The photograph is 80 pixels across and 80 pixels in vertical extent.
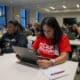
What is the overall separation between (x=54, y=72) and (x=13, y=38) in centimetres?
148

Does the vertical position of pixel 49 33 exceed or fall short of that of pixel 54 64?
it exceeds it

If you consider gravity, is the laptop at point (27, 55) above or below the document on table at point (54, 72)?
above

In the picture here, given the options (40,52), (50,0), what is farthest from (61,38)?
(50,0)

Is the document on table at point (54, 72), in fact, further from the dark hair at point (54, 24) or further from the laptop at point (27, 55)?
the dark hair at point (54, 24)

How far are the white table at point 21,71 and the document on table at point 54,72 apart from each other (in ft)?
0.11

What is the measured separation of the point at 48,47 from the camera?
194 cm

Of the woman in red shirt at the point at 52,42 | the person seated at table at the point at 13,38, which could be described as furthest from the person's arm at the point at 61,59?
the person seated at table at the point at 13,38

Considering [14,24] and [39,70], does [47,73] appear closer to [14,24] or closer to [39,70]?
[39,70]

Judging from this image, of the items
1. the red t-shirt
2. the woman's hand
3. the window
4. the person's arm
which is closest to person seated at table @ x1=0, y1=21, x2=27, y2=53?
the red t-shirt

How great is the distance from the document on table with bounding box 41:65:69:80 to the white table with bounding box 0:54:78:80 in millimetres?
32

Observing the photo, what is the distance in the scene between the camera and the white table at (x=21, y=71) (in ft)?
4.48

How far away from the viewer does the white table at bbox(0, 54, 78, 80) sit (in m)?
1.37

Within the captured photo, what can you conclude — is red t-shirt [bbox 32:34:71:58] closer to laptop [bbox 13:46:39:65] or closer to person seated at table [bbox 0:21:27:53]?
laptop [bbox 13:46:39:65]

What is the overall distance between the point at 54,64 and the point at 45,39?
44 cm
